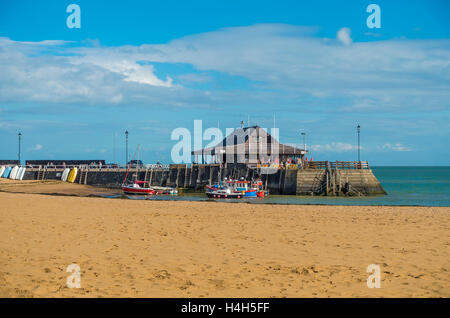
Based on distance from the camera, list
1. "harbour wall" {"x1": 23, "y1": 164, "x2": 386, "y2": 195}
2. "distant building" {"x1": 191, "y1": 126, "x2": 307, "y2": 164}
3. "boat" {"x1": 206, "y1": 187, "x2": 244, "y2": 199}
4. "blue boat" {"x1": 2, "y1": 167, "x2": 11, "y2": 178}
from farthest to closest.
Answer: "blue boat" {"x1": 2, "y1": 167, "x2": 11, "y2": 178} < "distant building" {"x1": 191, "y1": 126, "x2": 307, "y2": 164} < "harbour wall" {"x1": 23, "y1": 164, "x2": 386, "y2": 195} < "boat" {"x1": 206, "y1": 187, "x2": 244, "y2": 199}

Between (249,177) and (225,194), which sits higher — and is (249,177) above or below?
above

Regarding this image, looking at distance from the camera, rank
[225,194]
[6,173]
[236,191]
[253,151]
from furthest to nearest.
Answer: [6,173] < [253,151] < [236,191] < [225,194]

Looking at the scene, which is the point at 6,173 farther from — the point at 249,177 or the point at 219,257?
the point at 219,257

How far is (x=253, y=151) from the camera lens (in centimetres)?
6912

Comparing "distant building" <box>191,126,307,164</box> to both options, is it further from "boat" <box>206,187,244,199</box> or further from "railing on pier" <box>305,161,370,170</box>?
"boat" <box>206,187,244,199</box>

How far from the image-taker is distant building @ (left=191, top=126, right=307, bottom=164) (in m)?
68.3

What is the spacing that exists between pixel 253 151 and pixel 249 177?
8.22 meters

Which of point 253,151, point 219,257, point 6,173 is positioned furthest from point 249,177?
point 219,257

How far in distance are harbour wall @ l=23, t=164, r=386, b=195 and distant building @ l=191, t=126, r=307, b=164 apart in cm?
394

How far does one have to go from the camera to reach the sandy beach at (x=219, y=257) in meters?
9.46

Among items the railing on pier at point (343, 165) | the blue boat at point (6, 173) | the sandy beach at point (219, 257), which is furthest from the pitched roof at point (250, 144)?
the sandy beach at point (219, 257)

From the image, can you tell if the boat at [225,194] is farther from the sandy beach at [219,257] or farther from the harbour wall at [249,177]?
the sandy beach at [219,257]

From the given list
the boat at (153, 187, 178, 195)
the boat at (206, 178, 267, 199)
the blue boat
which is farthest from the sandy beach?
the blue boat
